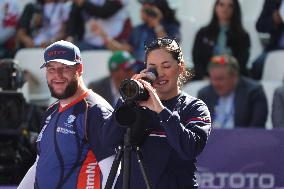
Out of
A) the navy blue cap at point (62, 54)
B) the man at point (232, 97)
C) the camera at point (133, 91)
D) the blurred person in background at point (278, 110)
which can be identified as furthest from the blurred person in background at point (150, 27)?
the camera at point (133, 91)

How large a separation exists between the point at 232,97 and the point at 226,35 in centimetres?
100

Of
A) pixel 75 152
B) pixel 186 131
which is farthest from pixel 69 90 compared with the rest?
pixel 186 131

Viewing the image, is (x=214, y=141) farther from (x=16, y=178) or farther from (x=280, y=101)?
(x=16, y=178)

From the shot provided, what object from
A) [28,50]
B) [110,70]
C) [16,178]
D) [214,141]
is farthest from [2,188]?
[28,50]

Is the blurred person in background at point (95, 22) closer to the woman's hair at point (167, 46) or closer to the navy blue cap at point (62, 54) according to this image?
the navy blue cap at point (62, 54)

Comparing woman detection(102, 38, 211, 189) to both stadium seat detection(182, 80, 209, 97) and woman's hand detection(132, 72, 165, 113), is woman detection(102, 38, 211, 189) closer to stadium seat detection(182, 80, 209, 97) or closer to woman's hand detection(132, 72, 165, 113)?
woman's hand detection(132, 72, 165, 113)

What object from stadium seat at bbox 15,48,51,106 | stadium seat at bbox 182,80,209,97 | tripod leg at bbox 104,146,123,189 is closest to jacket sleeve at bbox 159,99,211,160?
tripod leg at bbox 104,146,123,189

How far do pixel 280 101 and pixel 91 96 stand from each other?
8.96ft

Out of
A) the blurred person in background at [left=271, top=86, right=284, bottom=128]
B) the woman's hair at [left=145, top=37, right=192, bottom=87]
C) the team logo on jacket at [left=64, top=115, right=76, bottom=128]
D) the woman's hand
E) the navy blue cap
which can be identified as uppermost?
the woman's hair at [left=145, top=37, right=192, bottom=87]

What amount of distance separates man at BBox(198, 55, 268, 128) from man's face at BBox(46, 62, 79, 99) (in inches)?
132

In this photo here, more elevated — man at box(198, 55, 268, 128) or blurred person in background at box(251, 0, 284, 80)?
blurred person in background at box(251, 0, 284, 80)

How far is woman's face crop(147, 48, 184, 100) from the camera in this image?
378 centimetres

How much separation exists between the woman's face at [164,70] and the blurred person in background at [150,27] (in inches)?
189

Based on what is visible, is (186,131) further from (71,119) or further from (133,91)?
(71,119)
